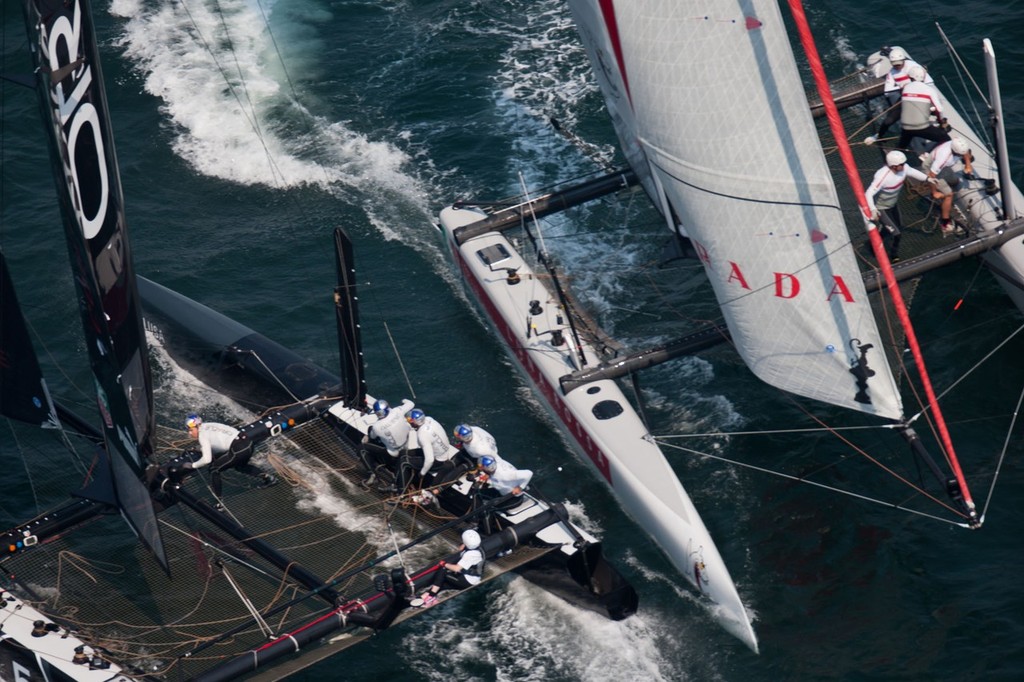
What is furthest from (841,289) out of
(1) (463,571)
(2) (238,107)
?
(2) (238,107)

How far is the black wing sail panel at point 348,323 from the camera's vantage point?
15438 mm

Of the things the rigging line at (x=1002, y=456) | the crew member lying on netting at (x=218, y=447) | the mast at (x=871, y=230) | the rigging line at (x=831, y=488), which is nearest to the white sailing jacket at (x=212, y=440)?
the crew member lying on netting at (x=218, y=447)

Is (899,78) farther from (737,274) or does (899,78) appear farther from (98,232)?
(98,232)

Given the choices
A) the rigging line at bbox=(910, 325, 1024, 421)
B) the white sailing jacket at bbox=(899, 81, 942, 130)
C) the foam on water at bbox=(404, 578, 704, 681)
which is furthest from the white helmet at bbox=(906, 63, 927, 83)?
the foam on water at bbox=(404, 578, 704, 681)

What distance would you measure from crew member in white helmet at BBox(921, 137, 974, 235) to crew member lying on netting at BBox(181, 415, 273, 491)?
345 inches

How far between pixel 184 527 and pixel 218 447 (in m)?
1.01

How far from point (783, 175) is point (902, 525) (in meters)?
4.11

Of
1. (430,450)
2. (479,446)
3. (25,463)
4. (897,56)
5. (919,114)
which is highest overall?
(897,56)

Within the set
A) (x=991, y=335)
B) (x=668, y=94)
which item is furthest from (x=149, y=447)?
(x=991, y=335)

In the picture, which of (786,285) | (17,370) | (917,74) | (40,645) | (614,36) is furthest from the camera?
(917,74)

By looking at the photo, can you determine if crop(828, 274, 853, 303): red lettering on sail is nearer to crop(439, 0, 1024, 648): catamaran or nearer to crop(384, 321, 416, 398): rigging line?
crop(439, 0, 1024, 648): catamaran

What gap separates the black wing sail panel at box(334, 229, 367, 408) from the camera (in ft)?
50.6

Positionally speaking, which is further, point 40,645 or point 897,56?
point 897,56

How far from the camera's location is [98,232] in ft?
40.4
